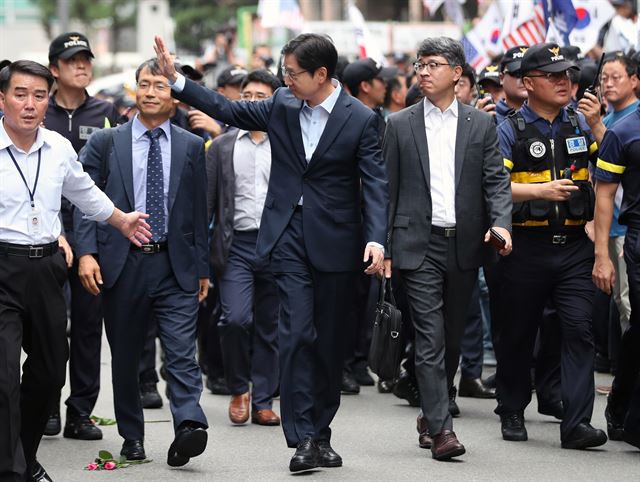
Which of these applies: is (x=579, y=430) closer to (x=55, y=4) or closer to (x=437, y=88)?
(x=437, y=88)

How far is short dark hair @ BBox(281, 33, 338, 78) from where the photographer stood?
26.5 feet

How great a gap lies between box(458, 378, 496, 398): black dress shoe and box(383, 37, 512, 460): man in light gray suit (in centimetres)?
223

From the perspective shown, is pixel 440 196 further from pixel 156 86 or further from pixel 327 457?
pixel 156 86

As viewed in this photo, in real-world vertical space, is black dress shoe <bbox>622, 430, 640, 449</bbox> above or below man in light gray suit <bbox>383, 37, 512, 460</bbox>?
below

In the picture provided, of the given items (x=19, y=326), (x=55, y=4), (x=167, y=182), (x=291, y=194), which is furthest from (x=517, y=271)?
(x=55, y=4)

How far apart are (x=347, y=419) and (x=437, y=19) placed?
46.0 metres

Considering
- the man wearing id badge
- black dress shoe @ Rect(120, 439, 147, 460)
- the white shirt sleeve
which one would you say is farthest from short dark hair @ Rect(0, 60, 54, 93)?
black dress shoe @ Rect(120, 439, 147, 460)

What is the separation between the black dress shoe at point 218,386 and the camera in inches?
444

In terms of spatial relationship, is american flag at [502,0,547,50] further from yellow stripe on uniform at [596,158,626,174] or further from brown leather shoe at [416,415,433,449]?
brown leather shoe at [416,415,433,449]

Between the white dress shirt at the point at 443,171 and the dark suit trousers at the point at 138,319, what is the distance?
1.50m

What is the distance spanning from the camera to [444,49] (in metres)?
8.62

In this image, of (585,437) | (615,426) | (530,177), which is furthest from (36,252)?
(615,426)

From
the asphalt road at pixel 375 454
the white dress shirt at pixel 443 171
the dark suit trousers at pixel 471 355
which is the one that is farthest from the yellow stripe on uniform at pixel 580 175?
the dark suit trousers at pixel 471 355

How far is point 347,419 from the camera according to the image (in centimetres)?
1002
